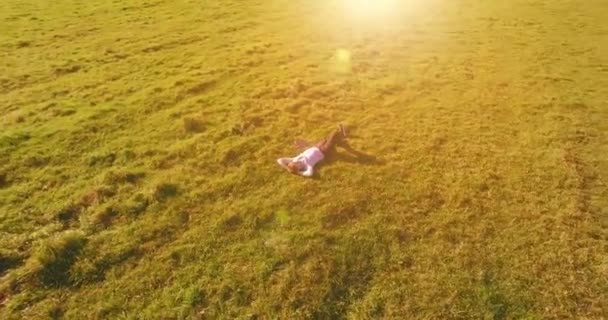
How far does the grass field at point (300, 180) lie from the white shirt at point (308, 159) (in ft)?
0.79

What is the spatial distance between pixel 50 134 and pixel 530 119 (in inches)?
585

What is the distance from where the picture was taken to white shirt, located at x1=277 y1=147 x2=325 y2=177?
11.6 metres

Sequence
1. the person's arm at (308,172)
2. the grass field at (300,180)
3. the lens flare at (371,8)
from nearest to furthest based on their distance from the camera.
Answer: the grass field at (300,180) → the person's arm at (308,172) → the lens flare at (371,8)

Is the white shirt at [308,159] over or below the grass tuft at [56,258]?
over

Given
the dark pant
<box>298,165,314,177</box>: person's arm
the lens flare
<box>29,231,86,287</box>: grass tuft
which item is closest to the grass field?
<box>29,231,86,287</box>: grass tuft

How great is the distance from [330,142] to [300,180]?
173cm

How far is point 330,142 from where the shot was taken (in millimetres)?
12609

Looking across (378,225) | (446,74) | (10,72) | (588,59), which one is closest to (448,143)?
(378,225)

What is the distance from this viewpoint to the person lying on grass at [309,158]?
38.2 ft

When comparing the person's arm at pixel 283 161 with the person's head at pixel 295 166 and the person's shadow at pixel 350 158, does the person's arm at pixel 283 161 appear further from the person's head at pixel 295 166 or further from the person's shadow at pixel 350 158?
the person's shadow at pixel 350 158

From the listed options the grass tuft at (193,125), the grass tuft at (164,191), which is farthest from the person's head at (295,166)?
the grass tuft at (193,125)

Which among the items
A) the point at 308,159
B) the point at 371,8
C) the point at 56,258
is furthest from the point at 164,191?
the point at 371,8

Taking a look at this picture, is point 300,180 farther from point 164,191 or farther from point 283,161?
point 164,191

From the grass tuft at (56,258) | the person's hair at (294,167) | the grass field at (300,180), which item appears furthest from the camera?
the person's hair at (294,167)
